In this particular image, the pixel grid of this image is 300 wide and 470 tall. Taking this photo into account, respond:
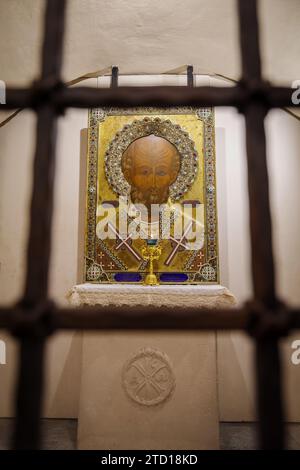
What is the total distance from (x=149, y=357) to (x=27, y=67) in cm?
182

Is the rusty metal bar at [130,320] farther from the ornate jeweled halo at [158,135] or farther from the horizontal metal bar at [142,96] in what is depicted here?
the ornate jeweled halo at [158,135]

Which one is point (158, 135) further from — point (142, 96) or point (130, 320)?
point (130, 320)

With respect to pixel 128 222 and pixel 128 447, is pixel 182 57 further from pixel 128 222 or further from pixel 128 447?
pixel 128 447

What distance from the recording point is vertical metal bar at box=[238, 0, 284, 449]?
47 centimetres

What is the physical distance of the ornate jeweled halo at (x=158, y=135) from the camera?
2938mm

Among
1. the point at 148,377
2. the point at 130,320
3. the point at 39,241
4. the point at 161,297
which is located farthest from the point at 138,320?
the point at 148,377

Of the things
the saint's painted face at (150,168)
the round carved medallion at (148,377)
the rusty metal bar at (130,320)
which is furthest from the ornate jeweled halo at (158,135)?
the rusty metal bar at (130,320)

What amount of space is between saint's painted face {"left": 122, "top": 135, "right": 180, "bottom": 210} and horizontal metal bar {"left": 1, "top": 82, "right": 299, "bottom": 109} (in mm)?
2308

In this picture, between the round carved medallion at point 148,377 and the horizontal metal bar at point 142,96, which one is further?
the round carved medallion at point 148,377

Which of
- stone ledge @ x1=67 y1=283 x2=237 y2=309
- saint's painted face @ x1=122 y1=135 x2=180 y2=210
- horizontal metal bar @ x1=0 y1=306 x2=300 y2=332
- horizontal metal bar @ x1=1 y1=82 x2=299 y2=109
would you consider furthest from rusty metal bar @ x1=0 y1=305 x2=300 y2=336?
saint's painted face @ x1=122 y1=135 x2=180 y2=210

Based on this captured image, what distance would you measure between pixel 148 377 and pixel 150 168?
1.65 m

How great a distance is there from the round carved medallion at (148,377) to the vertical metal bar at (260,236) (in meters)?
1.70

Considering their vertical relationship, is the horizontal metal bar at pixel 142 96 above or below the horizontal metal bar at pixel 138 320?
above

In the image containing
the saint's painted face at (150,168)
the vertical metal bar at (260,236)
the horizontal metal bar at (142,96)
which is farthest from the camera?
the saint's painted face at (150,168)
